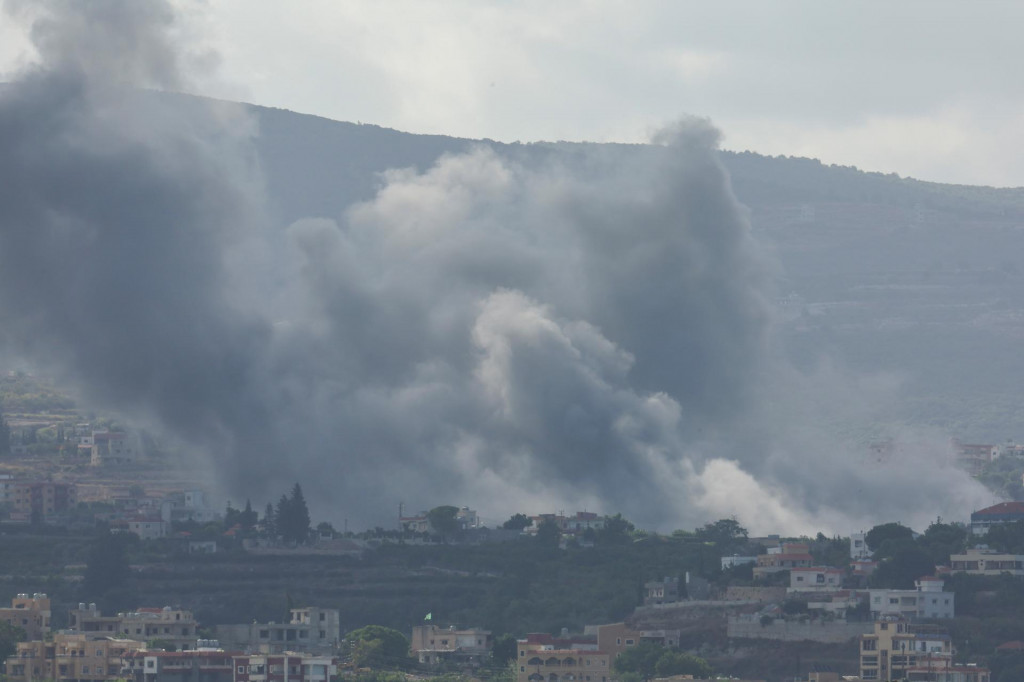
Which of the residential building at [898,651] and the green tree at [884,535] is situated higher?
the green tree at [884,535]

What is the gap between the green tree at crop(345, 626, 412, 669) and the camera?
8894cm

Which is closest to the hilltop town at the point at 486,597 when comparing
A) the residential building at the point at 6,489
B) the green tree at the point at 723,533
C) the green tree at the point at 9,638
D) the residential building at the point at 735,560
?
the green tree at the point at 9,638

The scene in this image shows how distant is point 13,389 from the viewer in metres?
169

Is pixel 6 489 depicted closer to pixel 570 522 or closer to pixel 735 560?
pixel 570 522

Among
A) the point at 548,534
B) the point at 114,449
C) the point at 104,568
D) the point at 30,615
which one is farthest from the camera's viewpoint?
the point at 114,449

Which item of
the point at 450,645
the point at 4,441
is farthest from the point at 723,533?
the point at 4,441

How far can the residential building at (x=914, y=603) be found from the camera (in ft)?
293

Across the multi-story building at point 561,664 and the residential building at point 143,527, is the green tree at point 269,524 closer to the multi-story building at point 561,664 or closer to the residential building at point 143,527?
the residential building at point 143,527

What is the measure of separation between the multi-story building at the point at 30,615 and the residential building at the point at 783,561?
21.2 m

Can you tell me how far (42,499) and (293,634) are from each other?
3344 cm

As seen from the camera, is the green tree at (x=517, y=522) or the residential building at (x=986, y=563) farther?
the green tree at (x=517, y=522)

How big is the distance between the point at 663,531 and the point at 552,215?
29.6m

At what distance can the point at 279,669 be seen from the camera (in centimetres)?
8312

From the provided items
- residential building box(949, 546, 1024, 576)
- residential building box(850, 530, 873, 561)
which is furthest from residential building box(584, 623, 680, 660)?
residential building box(850, 530, 873, 561)
